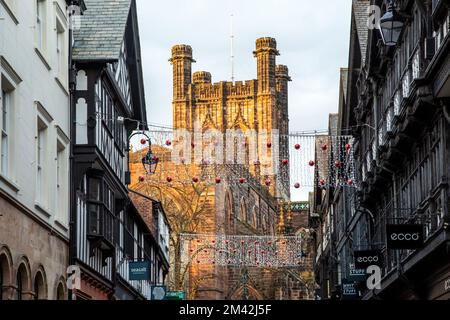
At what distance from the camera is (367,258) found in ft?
102

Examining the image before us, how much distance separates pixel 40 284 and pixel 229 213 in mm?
91610

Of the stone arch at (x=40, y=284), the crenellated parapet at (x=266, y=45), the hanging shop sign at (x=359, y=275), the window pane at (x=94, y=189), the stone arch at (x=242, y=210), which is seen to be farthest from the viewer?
the crenellated parapet at (x=266, y=45)

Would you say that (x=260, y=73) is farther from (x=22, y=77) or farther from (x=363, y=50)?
(x=22, y=77)

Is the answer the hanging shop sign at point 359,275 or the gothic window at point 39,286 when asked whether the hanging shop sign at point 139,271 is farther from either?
the gothic window at point 39,286

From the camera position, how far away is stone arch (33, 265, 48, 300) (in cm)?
2503

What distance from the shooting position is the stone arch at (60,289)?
2746 centimetres

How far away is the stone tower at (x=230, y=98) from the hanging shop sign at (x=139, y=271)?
106m

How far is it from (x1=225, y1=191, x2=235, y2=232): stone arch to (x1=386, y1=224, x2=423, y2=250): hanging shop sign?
91045 millimetres

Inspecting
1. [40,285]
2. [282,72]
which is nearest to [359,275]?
[40,285]

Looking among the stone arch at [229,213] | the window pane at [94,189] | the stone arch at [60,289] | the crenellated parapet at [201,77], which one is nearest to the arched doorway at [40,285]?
the stone arch at [60,289]

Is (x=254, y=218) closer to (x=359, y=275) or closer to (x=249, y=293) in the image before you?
(x=249, y=293)

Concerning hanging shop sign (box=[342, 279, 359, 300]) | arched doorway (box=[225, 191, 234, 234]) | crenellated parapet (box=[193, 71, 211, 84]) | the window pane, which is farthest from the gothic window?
crenellated parapet (box=[193, 71, 211, 84])

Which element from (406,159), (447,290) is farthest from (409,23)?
(447,290)

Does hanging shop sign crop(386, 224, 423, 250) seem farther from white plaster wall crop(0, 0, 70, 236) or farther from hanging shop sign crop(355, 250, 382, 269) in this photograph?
hanging shop sign crop(355, 250, 382, 269)
